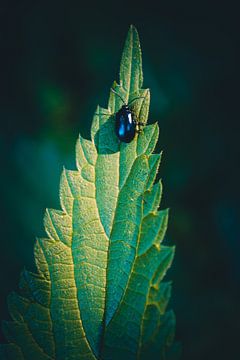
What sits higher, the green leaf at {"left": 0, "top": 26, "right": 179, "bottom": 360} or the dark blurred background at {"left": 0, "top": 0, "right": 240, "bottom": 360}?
the dark blurred background at {"left": 0, "top": 0, "right": 240, "bottom": 360}

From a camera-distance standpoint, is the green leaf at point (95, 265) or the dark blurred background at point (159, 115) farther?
the dark blurred background at point (159, 115)

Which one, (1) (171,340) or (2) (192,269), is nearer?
(1) (171,340)

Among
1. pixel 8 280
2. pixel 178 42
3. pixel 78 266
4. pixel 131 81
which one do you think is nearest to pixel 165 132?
pixel 178 42

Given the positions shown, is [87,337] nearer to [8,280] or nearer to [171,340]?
[171,340]

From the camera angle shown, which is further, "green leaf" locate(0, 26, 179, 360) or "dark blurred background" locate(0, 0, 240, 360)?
"dark blurred background" locate(0, 0, 240, 360)

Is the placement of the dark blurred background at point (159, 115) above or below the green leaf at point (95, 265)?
above
